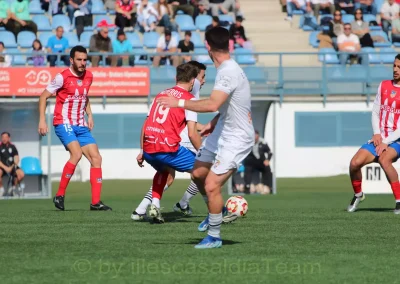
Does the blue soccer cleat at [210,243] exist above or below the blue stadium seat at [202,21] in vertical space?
below

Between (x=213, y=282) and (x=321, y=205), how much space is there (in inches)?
393

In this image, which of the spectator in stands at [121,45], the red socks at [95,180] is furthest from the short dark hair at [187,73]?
the spectator in stands at [121,45]

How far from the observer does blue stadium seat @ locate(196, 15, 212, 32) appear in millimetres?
31814

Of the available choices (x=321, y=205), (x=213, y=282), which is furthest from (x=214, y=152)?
(x=321, y=205)

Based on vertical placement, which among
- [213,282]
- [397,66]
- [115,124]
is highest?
[397,66]

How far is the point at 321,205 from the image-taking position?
699 inches

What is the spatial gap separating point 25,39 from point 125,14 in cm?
312

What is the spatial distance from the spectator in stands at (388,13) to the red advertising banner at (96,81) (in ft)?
28.5

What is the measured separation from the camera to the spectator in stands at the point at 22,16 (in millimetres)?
29797

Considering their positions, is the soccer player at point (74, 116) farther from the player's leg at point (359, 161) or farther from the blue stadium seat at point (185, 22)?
the blue stadium seat at point (185, 22)

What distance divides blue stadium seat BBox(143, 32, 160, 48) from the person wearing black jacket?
317 inches

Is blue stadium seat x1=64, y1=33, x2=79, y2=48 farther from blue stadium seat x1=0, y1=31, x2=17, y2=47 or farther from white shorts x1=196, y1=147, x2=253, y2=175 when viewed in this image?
white shorts x1=196, y1=147, x2=253, y2=175

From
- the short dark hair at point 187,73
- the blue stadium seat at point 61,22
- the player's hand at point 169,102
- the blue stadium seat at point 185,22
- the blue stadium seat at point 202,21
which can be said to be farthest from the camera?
the blue stadium seat at point 202,21

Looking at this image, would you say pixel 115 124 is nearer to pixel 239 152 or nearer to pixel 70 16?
pixel 70 16
